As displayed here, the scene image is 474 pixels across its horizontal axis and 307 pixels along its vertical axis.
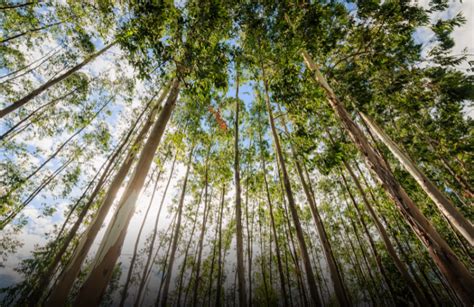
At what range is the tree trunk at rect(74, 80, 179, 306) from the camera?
4.44ft

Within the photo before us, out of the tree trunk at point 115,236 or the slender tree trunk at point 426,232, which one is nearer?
the tree trunk at point 115,236

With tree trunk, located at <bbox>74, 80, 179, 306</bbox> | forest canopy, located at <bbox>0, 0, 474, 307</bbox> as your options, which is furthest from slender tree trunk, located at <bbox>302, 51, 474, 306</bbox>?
tree trunk, located at <bbox>74, 80, 179, 306</bbox>

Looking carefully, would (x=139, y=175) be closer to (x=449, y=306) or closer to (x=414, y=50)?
(x=414, y=50)

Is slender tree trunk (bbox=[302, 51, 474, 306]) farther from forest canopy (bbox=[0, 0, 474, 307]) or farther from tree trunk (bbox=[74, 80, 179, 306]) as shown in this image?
tree trunk (bbox=[74, 80, 179, 306])

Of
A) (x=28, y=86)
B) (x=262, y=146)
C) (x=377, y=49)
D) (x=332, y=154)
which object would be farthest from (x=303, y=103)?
(x=28, y=86)

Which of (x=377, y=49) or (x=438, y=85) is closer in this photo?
(x=377, y=49)

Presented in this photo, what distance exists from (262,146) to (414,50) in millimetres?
5233

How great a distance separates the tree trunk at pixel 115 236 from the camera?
135 centimetres

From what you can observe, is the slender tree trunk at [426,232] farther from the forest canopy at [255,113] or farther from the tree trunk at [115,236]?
the tree trunk at [115,236]

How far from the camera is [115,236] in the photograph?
5.17 feet

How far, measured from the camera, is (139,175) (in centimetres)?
188

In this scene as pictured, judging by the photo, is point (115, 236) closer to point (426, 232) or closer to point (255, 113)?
point (426, 232)

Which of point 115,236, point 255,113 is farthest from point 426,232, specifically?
point 255,113

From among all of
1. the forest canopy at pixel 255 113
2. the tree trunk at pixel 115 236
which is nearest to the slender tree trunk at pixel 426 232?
the forest canopy at pixel 255 113
